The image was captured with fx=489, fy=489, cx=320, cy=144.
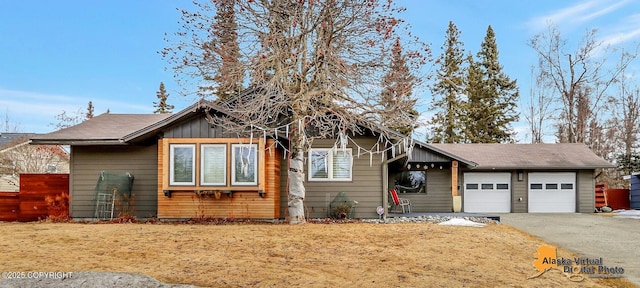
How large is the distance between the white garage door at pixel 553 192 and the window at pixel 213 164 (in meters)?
12.9

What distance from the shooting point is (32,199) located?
13.1 meters

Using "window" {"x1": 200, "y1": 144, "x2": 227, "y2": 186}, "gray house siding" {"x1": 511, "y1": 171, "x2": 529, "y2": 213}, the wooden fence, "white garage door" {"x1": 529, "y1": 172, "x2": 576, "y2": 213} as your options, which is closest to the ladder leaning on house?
the wooden fence

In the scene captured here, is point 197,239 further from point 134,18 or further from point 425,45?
point 134,18

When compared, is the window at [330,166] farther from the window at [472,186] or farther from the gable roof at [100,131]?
the window at [472,186]

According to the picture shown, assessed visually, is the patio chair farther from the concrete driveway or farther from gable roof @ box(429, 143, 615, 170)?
the concrete driveway

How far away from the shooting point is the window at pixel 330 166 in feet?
43.0

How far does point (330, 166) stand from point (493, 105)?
21132mm

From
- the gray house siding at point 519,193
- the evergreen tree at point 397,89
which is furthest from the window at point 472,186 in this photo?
the evergreen tree at point 397,89

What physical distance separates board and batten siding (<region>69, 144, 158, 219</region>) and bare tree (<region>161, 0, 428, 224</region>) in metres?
3.21

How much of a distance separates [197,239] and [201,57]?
14.4ft

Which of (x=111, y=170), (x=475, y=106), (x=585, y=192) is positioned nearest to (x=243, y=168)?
(x=111, y=170)

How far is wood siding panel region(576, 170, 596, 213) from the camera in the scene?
1906 centimetres

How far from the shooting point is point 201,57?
11070 millimetres

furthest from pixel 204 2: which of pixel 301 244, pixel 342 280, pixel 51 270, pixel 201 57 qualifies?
pixel 342 280
